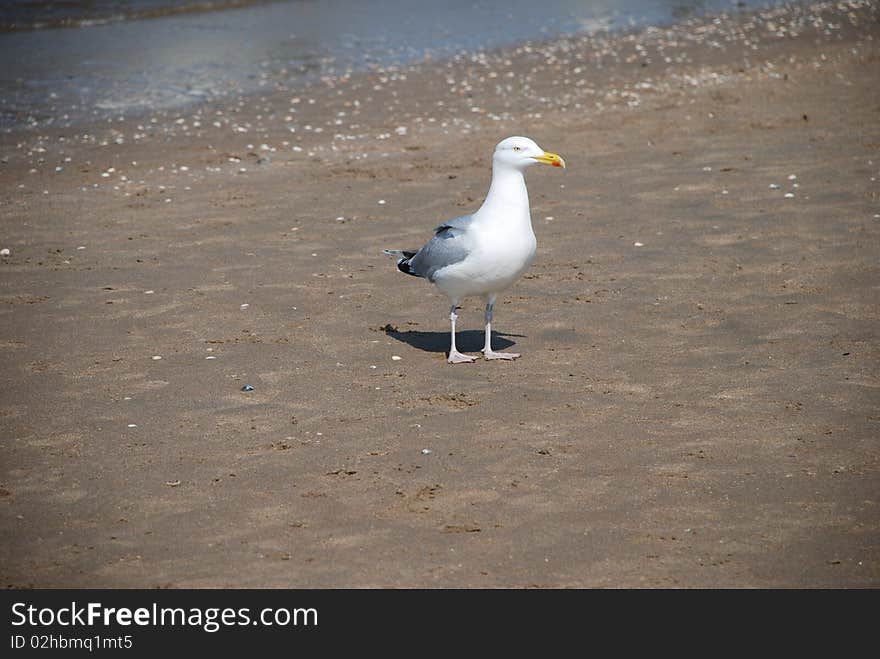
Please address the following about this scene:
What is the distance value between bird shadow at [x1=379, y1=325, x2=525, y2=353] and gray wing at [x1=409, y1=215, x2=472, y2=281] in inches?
23.8

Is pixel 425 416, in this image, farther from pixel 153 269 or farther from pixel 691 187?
pixel 691 187

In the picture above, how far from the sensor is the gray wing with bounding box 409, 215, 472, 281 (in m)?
8.93

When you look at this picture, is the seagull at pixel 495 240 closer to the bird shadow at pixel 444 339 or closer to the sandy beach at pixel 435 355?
the bird shadow at pixel 444 339

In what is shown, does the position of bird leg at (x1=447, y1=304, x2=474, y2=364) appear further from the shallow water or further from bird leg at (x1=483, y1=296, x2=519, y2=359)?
the shallow water

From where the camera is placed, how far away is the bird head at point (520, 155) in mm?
8977

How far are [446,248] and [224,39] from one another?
58.3 feet

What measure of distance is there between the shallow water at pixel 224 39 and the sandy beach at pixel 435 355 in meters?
2.43

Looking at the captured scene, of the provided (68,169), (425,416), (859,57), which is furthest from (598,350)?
(859,57)

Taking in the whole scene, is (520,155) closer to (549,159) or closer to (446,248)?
(549,159)


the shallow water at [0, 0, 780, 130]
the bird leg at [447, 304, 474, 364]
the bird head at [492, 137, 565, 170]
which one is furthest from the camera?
the shallow water at [0, 0, 780, 130]

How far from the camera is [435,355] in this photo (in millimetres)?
9352

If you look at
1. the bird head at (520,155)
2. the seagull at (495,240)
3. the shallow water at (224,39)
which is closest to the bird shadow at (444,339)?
the seagull at (495,240)

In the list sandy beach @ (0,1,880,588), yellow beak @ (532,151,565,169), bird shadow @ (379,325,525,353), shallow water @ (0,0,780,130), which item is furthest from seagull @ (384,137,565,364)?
shallow water @ (0,0,780,130)

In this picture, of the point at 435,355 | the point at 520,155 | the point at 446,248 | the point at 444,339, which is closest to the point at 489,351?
the point at 435,355
